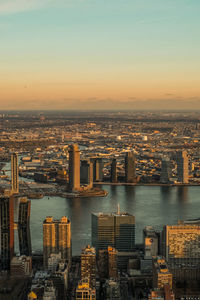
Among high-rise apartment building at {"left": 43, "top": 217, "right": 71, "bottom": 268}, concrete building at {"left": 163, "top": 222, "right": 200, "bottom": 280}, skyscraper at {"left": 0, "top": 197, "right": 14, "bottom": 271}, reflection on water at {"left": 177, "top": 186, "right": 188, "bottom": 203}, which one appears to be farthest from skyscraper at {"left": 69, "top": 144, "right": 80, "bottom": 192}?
concrete building at {"left": 163, "top": 222, "right": 200, "bottom": 280}

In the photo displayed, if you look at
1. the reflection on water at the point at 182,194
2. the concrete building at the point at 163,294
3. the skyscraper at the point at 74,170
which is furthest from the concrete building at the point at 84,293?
the skyscraper at the point at 74,170

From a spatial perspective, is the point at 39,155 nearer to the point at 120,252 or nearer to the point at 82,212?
the point at 82,212

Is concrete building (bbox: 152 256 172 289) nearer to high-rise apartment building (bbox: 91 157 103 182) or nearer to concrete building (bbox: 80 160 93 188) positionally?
concrete building (bbox: 80 160 93 188)

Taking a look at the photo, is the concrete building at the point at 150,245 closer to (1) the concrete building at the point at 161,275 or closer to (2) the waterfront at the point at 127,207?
(2) the waterfront at the point at 127,207

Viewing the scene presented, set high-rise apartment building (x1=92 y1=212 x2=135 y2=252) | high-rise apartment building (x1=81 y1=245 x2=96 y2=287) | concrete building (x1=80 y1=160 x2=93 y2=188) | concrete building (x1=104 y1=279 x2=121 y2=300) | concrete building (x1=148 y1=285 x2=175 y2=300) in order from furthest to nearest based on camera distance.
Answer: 1. concrete building (x1=80 y1=160 x2=93 y2=188)
2. high-rise apartment building (x1=92 y1=212 x2=135 y2=252)
3. high-rise apartment building (x1=81 y1=245 x2=96 y2=287)
4. concrete building (x1=104 y1=279 x2=121 y2=300)
5. concrete building (x1=148 y1=285 x2=175 y2=300)

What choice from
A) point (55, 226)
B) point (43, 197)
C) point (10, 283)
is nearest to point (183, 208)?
point (43, 197)

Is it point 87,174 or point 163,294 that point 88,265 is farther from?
point 87,174
